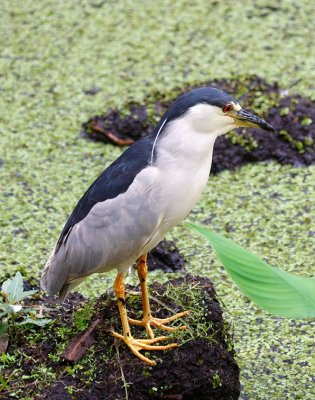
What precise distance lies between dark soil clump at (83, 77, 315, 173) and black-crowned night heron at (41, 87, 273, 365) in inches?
43.8

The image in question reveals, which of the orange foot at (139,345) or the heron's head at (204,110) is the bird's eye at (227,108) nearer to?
the heron's head at (204,110)

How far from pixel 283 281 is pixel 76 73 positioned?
249 centimetres

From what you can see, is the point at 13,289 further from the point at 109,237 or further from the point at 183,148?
the point at 183,148

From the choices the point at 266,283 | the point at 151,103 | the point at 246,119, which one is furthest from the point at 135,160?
the point at 151,103

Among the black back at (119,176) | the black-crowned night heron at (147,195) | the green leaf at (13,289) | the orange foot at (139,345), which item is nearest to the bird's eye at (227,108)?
the black-crowned night heron at (147,195)

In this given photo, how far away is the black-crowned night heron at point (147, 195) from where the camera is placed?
8.13ft

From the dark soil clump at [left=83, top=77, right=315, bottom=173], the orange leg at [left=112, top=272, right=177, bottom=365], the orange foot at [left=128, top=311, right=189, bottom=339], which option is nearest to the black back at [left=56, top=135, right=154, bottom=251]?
the orange leg at [left=112, top=272, right=177, bottom=365]

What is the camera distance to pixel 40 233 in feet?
11.3

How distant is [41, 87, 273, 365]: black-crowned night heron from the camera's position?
2477 millimetres

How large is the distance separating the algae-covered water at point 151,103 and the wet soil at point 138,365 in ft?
0.58

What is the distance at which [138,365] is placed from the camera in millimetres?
2553

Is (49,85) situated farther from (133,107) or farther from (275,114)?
(275,114)

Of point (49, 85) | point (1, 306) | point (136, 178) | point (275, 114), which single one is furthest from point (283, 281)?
point (49, 85)

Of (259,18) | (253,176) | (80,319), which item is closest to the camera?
(80,319)
